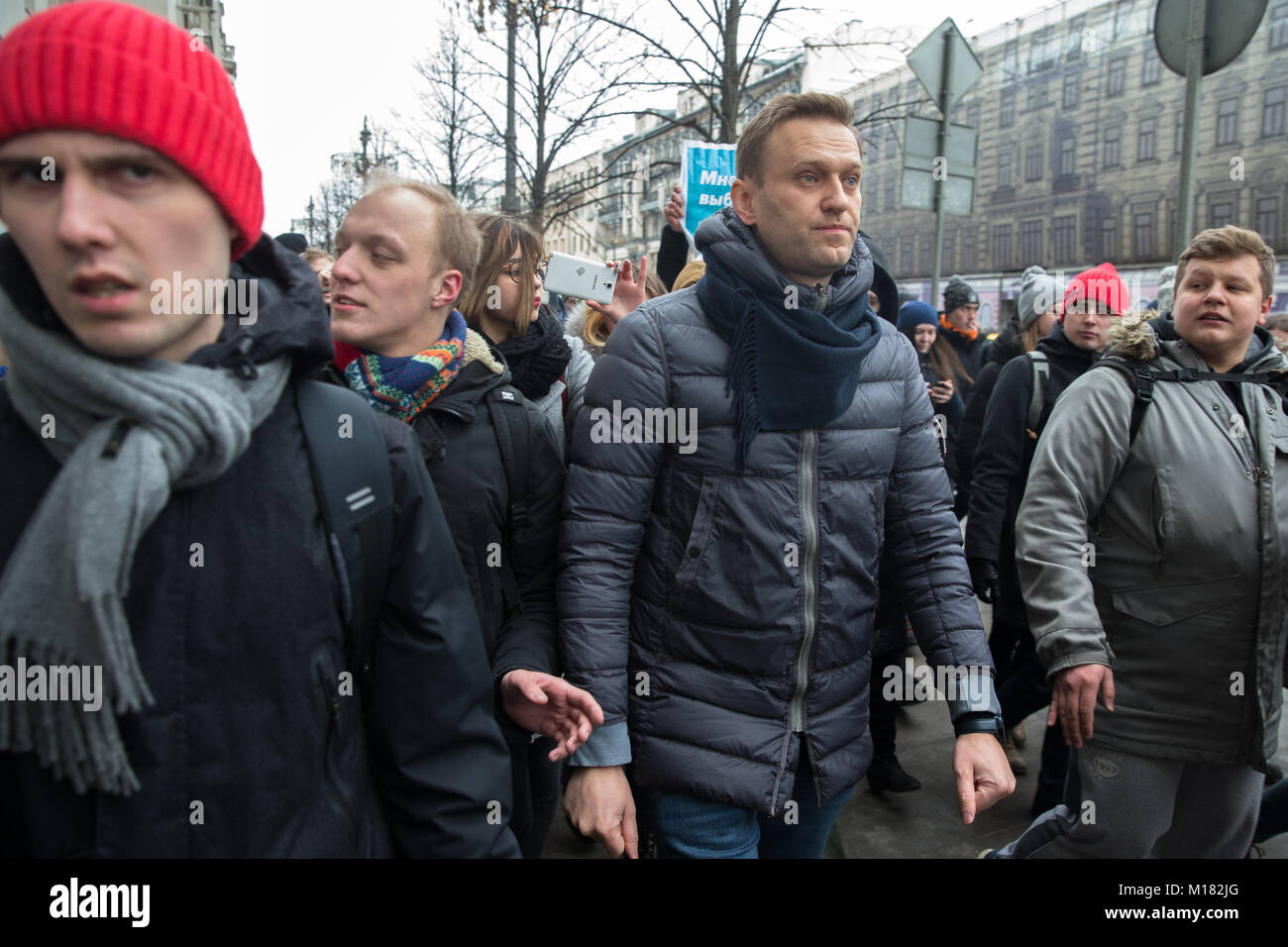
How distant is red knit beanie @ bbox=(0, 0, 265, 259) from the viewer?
1096 millimetres

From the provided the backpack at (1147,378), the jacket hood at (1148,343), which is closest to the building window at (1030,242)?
the jacket hood at (1148,343)

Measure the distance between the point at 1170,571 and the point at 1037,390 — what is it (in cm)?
145

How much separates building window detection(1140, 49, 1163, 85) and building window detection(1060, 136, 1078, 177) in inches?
131

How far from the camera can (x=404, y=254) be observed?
81.4 inches

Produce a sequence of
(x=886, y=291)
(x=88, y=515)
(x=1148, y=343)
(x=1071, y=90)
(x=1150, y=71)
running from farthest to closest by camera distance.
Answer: (x=1071, y=90) → (x=1150, y=71) → (x=1148, y=343) → (x=886, y=291) → (x=88, y=515)

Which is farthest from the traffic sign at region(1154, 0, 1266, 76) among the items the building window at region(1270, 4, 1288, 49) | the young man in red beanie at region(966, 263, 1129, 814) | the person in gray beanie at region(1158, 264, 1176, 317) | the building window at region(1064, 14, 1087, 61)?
the building window at region(1064, 14, 1087, 61)

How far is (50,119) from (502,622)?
1343 millimetres

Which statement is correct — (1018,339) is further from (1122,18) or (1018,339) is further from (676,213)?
(1122,18)

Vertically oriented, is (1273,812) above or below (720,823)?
below

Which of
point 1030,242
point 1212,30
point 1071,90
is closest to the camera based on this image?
point 1212,30

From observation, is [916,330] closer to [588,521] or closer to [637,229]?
[588,521]

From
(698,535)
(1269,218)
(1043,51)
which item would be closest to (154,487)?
(698,535)

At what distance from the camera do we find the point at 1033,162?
38.9 m

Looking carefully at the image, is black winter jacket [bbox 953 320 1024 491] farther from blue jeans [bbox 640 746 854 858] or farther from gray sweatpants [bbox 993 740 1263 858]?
blue jeans [bbox 640 746 854 858]
